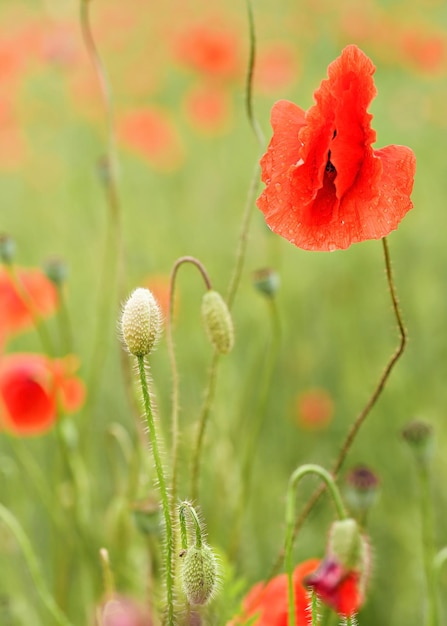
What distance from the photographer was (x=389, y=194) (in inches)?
32.4

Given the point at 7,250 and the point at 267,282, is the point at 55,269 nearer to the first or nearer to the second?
the point at 7,250

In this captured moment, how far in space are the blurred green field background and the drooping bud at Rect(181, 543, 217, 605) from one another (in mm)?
297

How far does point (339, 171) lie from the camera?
821 mm

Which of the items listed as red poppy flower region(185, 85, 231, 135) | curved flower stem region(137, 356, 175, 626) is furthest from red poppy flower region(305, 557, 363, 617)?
red poppy flower region(185, 85, 231, 135)

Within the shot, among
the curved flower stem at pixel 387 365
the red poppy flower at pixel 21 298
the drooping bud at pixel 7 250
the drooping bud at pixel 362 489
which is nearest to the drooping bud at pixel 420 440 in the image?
the drooping bud at pixel 362 489

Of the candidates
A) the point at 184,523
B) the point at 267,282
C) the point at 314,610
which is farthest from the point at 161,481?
the point at 267,282

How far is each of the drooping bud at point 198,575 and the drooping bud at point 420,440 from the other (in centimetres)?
45

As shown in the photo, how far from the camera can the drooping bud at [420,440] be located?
1190 millimetres

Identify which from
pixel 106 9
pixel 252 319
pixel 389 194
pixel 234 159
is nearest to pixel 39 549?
pixel 252 319

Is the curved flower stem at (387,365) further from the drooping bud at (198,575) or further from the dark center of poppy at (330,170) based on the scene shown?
the drooping bud at (198,575)

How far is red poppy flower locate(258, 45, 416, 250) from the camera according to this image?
82cm

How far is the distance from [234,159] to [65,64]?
94cm

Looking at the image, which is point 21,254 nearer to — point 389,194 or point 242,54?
point 242,54

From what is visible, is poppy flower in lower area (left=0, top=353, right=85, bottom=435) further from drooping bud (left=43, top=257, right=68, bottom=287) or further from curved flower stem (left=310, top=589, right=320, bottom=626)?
curved flower stem (left=310, top=589, right=320, bottom=626)
